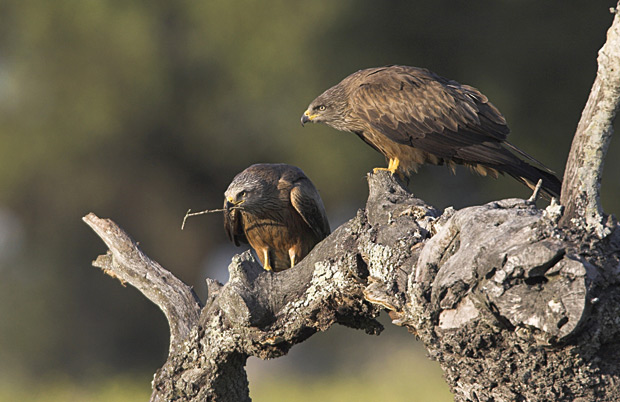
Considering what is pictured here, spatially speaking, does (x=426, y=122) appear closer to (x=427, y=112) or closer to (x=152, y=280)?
(x=427, y=112)

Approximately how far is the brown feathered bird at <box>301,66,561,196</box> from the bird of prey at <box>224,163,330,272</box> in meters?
0.60

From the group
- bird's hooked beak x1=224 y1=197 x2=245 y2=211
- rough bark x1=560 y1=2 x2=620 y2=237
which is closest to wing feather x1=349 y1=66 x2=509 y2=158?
bird's hooked beak x1=224 y1=197 x2=245 y2=211

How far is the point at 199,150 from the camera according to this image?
40.3 ft

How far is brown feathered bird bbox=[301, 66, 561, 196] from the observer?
471 cm

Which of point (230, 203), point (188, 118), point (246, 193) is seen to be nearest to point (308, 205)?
point (246, 193)

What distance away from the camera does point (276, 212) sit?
5145 mm

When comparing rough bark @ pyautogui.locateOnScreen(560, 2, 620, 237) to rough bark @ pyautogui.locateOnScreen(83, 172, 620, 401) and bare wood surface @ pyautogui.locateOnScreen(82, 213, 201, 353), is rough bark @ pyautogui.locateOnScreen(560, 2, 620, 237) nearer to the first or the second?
rough bark @ pyautogui.locateOnScreen(83, 172, 620, 401)

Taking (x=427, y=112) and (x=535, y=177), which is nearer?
(x=535, y=177)

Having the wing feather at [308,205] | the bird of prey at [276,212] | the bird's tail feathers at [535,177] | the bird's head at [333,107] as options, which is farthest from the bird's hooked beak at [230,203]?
the bird's tail feathers at [535,177]

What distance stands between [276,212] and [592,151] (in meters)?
3.19

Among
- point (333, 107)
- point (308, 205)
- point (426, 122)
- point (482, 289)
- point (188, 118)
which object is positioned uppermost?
point (188, 118)

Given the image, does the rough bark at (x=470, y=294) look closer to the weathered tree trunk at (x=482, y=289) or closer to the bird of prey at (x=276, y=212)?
the weathered tree trunk at (x=482, y=289)

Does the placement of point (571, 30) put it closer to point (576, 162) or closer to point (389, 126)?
point (389, 126)

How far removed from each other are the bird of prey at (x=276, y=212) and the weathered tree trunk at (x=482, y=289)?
158cm
